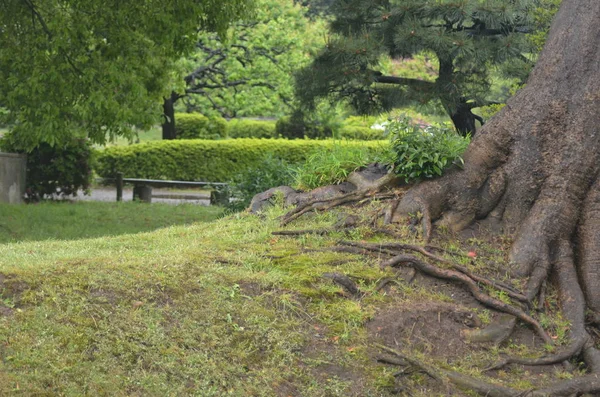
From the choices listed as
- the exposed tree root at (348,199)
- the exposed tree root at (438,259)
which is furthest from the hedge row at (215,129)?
the exposed tree root at (438,259)

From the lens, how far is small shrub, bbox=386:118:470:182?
8578 mm

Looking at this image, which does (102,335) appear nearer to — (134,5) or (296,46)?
(134,5)

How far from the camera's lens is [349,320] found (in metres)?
6.85

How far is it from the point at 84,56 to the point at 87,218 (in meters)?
4.67

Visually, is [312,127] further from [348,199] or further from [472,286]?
[472,286]

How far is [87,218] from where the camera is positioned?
17.9 m

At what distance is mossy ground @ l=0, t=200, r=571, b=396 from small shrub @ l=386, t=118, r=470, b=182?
116 cm

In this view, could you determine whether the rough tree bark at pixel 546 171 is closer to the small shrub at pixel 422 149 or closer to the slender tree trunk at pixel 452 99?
the small shrub at pixel 422 149

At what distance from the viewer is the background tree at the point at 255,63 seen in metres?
29.1

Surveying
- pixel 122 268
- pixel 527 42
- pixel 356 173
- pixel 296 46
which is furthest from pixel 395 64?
pixel 122 268

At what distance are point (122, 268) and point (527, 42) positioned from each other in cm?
1011

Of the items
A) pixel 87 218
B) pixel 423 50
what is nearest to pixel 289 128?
pixel 87 218

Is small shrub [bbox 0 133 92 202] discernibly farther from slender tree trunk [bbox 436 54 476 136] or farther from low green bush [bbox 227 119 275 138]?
low green bush [bbox 227 119 275 138]

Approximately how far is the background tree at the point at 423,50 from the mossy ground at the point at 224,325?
Answer: 728 cm
